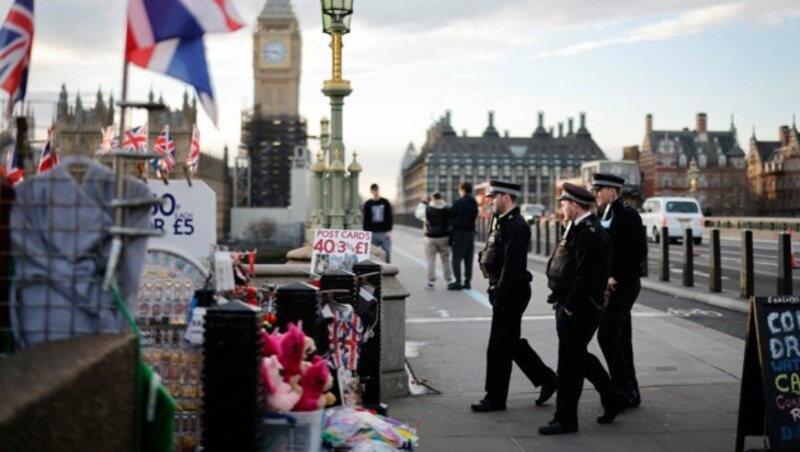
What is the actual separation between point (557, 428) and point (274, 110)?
153283 mm

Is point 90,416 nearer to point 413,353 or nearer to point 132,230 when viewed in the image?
point 132,230

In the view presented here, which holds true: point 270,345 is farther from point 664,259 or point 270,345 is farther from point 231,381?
point 664,259

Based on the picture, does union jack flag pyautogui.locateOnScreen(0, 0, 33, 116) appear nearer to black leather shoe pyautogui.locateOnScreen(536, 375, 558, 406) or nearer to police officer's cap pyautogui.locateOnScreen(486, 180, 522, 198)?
police officer's cap pyautogui.locateOnScreen(486, 180, 522, 198)

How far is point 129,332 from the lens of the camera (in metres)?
3.59

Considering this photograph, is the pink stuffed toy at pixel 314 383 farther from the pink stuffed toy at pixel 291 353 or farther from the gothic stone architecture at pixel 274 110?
the gothic stone architecture at pixel 274 110

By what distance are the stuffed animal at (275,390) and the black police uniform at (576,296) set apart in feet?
10.1

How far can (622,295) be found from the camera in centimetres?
796

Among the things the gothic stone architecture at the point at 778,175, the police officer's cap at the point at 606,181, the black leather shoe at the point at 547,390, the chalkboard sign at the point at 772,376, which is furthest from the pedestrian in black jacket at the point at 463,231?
the gothic stone architecture at the point at 778,175

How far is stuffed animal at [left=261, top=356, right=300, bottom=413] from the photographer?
4.41m

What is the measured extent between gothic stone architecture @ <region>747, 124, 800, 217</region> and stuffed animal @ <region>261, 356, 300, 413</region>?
134 m

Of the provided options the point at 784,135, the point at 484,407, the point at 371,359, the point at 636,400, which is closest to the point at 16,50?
the point at 371,359

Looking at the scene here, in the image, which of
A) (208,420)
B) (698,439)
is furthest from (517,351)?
(208,420)

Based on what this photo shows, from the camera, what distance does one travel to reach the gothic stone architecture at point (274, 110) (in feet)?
443

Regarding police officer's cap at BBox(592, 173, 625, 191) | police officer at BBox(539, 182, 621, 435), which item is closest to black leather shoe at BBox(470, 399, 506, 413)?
police officer at BBox(539, 182, 621, 435)
